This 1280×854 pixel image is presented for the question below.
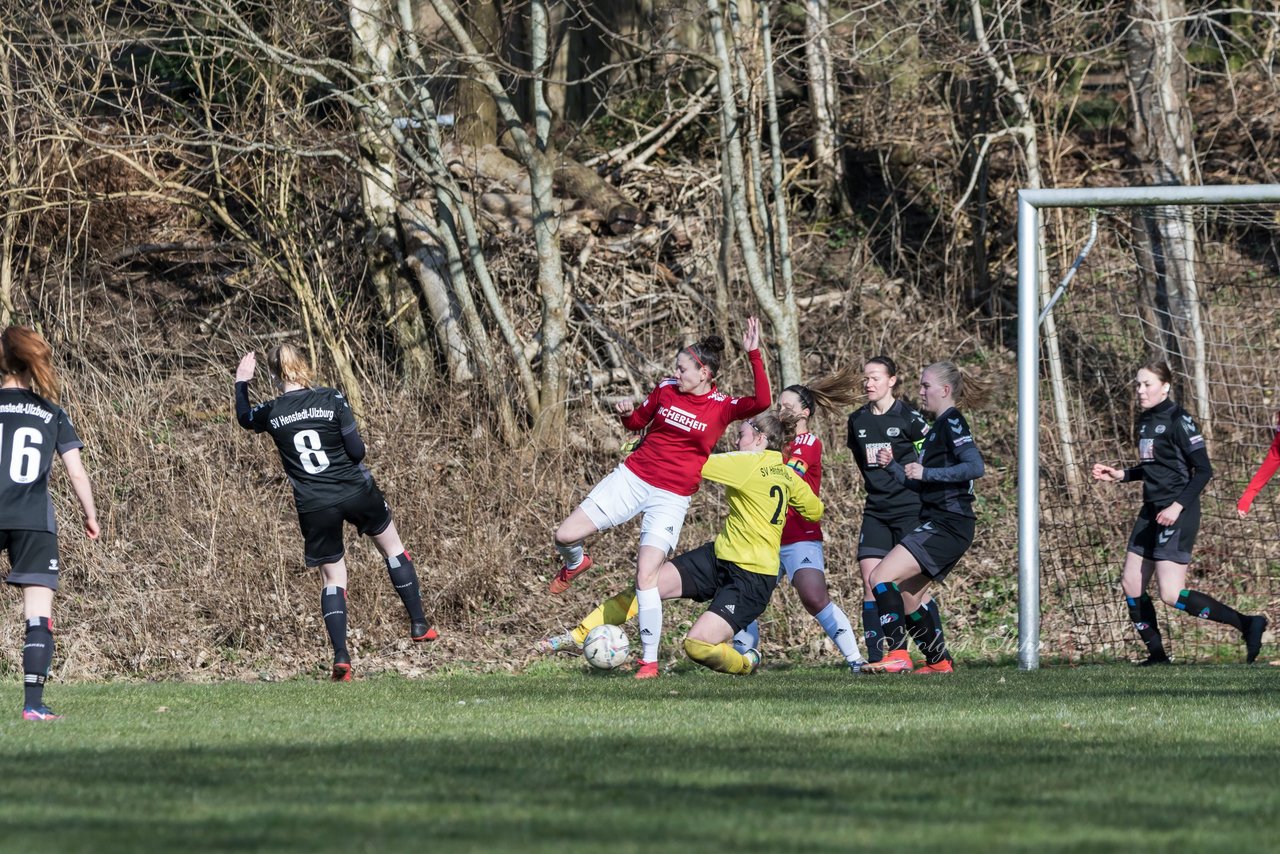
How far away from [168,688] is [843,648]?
13.7 ft

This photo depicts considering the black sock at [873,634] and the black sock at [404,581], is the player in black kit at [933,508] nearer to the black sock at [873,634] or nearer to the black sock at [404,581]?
the black sock at [873,634]

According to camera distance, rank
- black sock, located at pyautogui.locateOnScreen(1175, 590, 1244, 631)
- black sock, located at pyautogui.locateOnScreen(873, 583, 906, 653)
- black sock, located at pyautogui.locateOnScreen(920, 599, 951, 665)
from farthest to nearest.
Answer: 1. black sock, located at pyautogui.locateOnScreen(1175, 590, 1244, 631)
2. black sock, located at pyautogui.locateOnScreen(920, 599, 951, 665)
3. black sock, located at pyautogui.locateOnScreen(873, 583, 906, 653)

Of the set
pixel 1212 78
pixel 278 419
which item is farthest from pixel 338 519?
pixel 1212 78

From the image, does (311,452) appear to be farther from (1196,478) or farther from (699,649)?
(1196,478)

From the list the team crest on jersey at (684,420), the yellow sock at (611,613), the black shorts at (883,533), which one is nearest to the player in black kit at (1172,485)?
the black shorts at (883,533)

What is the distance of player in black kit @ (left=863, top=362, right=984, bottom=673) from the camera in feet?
29.7

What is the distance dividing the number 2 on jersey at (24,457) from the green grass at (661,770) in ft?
3.75

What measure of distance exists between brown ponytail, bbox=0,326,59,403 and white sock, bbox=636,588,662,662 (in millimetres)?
3562

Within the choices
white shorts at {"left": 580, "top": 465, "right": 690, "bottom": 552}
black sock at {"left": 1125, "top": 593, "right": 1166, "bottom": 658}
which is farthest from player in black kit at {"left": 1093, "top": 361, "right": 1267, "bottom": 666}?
white shorts at {"left": 580, "top": 465, "right": 690, "bottom": 552}

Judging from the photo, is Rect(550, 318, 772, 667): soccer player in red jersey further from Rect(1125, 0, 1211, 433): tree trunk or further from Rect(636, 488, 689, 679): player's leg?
Rect(1125, 0, 1211, 433): tree trunk

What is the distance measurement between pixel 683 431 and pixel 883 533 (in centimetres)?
158

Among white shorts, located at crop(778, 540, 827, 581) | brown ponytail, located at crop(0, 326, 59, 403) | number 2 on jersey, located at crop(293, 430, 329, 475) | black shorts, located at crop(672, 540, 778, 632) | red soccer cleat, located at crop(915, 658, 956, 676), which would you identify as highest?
brown ponytail, located at crop(0, 326, 59, 403)

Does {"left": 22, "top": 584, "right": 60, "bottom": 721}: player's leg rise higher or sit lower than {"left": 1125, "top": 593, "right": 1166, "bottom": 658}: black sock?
higher

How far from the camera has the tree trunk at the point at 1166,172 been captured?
541 inches
